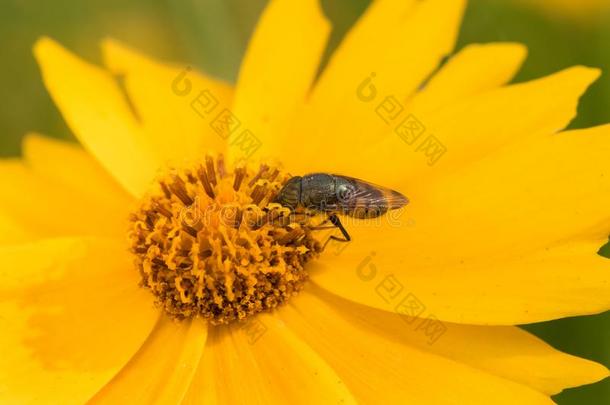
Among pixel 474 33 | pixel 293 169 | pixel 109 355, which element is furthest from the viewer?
pixel 474 33

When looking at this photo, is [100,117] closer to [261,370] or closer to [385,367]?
[261,370]

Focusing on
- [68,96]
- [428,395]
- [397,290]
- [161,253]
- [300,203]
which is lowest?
[428,395]

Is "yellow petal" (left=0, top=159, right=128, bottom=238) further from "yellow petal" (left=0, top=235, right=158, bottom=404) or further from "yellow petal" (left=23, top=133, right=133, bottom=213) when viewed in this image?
"yellow petal" (left=0, top=235, right=158, bottom=404)

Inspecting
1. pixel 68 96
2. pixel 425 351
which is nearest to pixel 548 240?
pixel 425 351

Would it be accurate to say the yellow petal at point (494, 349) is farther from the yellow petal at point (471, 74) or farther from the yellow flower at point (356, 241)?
the yellow petal at point (471, 74)

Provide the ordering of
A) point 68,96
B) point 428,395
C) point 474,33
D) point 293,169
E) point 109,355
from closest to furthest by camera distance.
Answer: point 428,395
point 109,355
point 293,169
point 68,96
point 474,33

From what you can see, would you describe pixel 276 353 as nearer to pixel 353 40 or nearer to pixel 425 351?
pixel 425 351

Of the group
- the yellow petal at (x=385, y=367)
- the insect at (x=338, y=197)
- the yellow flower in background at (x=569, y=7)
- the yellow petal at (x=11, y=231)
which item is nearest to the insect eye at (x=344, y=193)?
the insect at (x=338, y=197)
